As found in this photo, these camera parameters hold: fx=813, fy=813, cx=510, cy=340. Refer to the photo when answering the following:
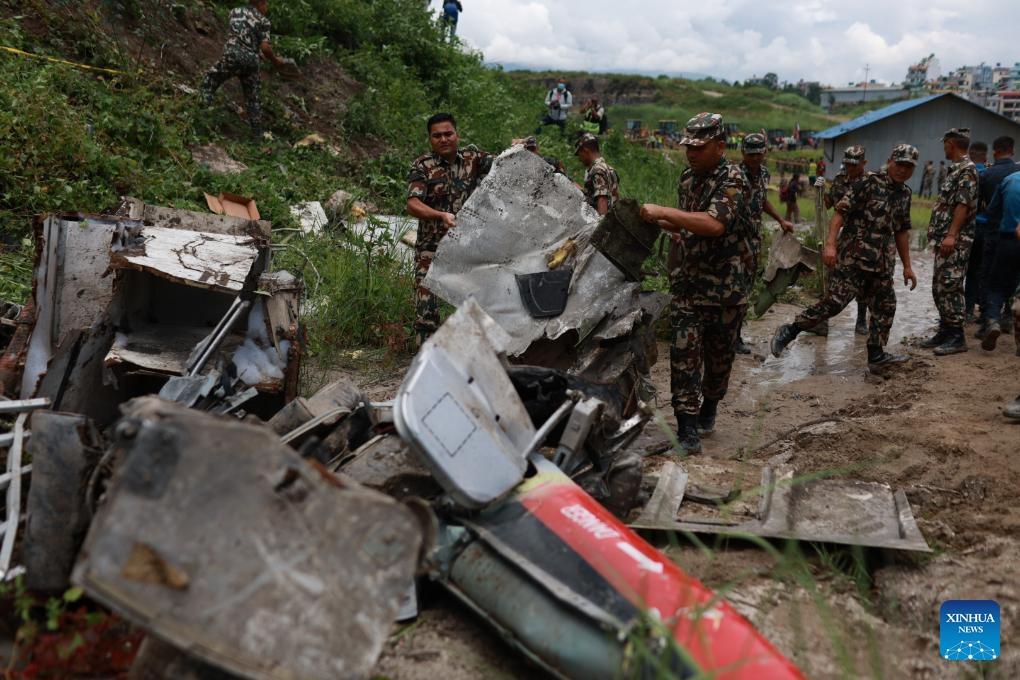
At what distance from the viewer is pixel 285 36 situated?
480 inches

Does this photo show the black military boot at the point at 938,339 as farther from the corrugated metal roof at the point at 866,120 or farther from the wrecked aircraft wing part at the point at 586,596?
the corrugated metal roof at the point at 866,120

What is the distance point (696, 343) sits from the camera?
454 centimetres

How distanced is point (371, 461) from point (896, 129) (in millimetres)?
29526

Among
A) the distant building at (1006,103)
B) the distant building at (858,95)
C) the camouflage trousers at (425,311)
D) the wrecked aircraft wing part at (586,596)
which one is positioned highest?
the distant building at (858,95)

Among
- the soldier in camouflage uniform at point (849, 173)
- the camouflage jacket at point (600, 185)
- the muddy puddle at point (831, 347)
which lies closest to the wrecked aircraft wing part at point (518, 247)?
the muddy puddle at point (831, 347)

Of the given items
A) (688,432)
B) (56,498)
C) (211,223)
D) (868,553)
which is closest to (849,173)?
(688,432)

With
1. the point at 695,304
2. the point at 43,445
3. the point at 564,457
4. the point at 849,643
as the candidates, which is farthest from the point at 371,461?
the point at 695,304

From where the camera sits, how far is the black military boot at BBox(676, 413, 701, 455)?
178 inches

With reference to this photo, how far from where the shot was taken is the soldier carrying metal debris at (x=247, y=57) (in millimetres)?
9391

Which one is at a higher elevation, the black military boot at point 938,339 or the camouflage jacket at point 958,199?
the camouflage jacket at point 958,199

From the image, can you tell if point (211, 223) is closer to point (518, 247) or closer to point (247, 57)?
Result: point (518, 247)

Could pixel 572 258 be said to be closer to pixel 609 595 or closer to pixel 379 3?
pixel 609 595

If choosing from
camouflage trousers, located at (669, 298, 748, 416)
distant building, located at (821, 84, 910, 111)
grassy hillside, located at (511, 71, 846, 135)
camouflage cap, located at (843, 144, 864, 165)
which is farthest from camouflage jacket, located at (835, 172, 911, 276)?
distant building, located at (821, 84, 910, 111)

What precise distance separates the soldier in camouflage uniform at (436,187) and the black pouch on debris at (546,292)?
3.90ft
